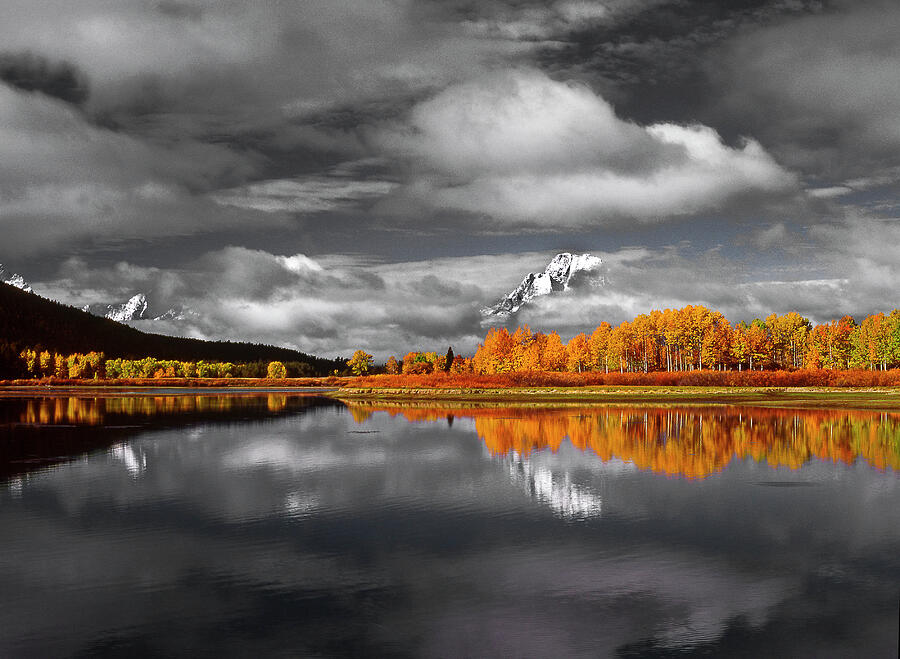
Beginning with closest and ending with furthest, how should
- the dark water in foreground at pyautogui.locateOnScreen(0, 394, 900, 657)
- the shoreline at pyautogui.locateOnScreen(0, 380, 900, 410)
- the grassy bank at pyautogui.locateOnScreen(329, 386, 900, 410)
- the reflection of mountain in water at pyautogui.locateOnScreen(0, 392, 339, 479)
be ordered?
the dark water in foreground at pyautogui.locateOnScreen(0, 394, 900, 657) → the reflection of mountain in water at pyautogui.locateOnScreen(0, 392, 339, 479) → the grassy bank at pyautogui.locateOnScreen(329, 386, 900, 410) → the shoreline at pyautogui.locateOnScreen(0, 380, 900, 410)

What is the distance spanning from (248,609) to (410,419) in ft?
198

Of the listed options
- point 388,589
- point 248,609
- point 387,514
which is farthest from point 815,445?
point 248,609

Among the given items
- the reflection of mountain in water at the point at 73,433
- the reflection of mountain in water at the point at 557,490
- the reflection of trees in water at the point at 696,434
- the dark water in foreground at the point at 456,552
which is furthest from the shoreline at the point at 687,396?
the reflection of mountain in water at the point at 557,490

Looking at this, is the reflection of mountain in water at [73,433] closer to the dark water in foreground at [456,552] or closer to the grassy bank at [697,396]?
the dark water in foreground at [456,552]

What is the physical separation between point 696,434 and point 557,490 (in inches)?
1085

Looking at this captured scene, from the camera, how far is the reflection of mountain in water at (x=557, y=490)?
28062mm

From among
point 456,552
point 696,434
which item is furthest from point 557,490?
point 696,434

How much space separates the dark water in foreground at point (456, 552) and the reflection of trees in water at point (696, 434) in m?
0.57

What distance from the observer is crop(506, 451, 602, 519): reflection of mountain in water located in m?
28.1

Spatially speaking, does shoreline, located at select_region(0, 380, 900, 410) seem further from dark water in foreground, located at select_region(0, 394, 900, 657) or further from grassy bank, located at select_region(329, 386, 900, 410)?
dark water in foreground, located at select_region(0, 394, 900, 657)

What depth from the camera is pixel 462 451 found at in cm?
4747

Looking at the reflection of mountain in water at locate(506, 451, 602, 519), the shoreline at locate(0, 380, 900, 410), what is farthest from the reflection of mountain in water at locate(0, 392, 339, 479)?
the shoreline at locate(0, 380, 900, 410)

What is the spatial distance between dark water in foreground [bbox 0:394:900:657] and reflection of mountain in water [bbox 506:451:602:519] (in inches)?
7.4

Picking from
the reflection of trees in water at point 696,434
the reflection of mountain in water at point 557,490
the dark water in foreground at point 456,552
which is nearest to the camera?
the dark water in foreground at point 456,552
